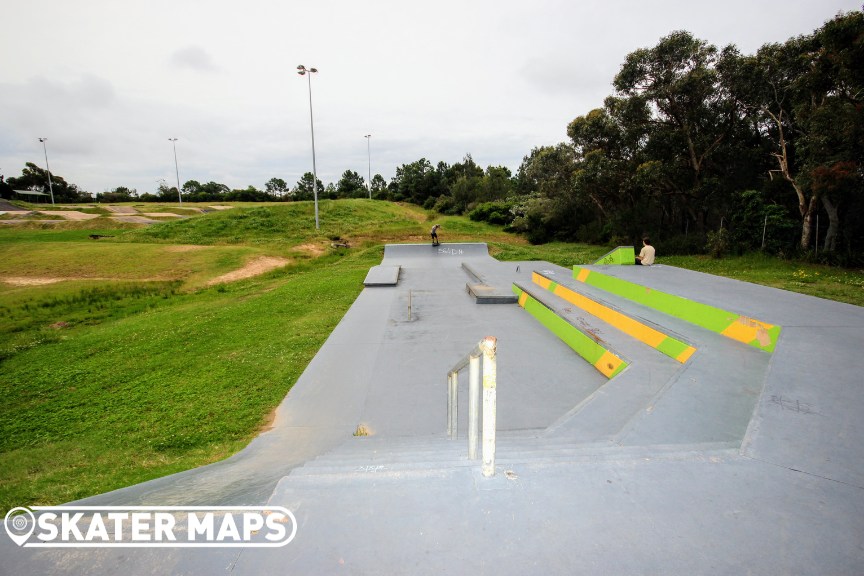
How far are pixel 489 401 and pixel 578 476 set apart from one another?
603 mm

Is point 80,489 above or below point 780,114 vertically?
below

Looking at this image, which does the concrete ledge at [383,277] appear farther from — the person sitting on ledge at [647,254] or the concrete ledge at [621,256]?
the person sitting on ledge at [647,254]

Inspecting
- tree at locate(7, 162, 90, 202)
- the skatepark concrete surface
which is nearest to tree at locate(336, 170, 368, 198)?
tree at locate(7, 162, 90, 202)

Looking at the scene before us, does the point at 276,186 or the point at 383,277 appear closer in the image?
the point at 383,277

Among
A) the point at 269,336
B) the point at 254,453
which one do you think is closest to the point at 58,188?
the point at 269,336

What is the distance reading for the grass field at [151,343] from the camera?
4.02 meters

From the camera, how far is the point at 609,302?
6.64m

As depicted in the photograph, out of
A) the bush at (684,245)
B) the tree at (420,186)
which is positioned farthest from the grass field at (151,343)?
the tree at (420,186)

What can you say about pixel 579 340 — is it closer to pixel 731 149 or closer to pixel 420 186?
pixel 731 149

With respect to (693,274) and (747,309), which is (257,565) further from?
(693,274)

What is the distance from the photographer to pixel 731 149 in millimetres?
15406

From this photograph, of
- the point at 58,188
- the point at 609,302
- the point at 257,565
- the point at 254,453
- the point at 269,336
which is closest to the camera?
the point at 257,565

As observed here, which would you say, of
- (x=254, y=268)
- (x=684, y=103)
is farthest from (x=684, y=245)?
(x=254, y=268)

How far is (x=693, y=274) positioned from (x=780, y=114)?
988 cm
